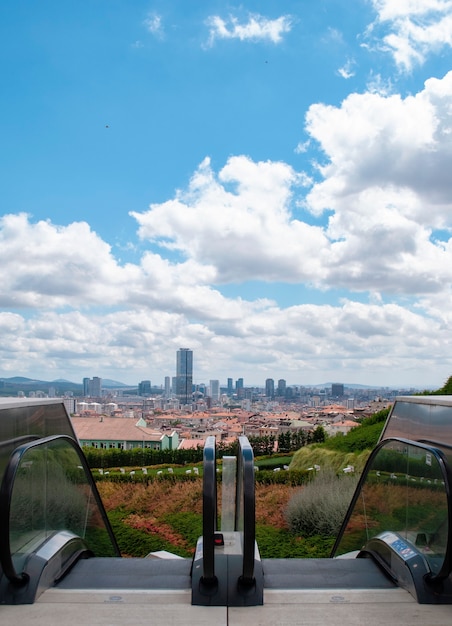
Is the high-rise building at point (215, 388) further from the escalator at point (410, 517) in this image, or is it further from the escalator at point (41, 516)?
the escalator at point (410, 517)

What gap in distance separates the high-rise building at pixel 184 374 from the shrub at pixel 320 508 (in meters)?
106

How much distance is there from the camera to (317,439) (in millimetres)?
23359

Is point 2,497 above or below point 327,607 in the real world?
above

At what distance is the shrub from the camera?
35.1 feet

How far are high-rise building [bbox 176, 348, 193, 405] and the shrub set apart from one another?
10626 cm

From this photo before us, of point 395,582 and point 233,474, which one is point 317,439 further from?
point 395,582

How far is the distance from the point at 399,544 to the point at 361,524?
1682mm

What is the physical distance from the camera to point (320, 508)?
10.8 metres

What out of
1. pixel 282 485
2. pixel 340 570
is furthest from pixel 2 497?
pixel 282 485

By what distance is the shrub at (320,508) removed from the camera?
10.7m

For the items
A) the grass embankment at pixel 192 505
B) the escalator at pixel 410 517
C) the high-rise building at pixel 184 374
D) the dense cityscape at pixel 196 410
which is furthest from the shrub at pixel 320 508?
the high-rise building at pixel 184 374

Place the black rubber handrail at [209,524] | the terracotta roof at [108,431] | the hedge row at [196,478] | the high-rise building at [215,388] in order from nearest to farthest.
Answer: the black rubber handrail at [209,524] → the hedge row at [196,478] → the terracotta roof at [108,431] → the high-rise building at [215,388]

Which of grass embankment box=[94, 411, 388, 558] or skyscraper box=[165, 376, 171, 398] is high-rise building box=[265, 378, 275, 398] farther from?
grass embankment box=[94, 411, 388, 558]

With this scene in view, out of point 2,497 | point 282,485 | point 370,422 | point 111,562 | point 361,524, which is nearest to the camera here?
point 2,497
